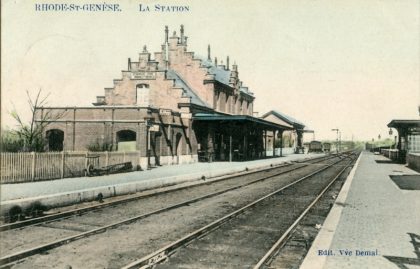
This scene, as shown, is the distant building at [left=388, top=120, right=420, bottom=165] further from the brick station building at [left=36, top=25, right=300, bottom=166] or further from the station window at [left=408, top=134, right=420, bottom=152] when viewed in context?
the brick station building at [left=36, top=25, right=300, bottom=166]

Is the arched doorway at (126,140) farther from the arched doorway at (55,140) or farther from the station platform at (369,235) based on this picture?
the station platform at (369,235)

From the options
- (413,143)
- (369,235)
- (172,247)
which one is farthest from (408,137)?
(172,247)

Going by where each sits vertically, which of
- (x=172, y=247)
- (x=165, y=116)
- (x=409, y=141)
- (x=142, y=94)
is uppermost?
(x=142, y=94)

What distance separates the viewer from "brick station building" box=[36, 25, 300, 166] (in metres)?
26.2

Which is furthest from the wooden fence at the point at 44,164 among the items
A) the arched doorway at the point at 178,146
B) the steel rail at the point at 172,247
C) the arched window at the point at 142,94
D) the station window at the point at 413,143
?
the station window at the point at 413,143

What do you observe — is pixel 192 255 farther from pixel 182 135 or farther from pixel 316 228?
pixel 182 135

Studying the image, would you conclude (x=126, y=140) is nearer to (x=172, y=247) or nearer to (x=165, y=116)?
(x=165, y=116)

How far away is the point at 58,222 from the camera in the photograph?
31.7ft

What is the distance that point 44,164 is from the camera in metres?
16.8

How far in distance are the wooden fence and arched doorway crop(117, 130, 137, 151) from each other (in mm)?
5087

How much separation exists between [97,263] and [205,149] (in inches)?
1185

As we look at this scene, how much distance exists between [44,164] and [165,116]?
41.3 feet

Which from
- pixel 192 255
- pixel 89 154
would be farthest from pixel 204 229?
pixel 89 154

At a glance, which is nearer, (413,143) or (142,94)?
(142,94)
